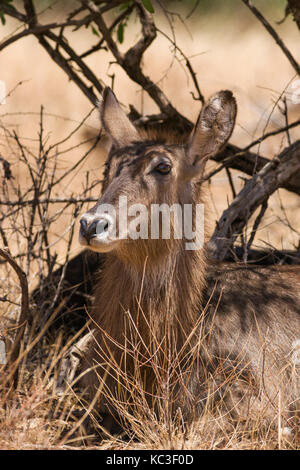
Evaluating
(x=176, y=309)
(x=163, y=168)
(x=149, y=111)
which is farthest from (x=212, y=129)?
(x=149, y=111)

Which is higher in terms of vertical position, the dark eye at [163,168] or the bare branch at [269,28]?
the bare branch at [269,28]

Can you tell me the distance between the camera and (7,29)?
17656 millimetres

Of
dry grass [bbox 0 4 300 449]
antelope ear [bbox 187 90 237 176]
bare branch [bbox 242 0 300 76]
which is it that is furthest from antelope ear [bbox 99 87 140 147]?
bare branch [bbox 242 0 300 76]

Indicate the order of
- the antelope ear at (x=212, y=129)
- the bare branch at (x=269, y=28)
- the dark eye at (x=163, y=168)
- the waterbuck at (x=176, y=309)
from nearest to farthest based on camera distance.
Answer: the waterbuck at (x=176, y=309)
the dark eye at (x=163, y=168)
the antelope ear at (x=212, y=129)
the bare branch at (x=269, y=28)

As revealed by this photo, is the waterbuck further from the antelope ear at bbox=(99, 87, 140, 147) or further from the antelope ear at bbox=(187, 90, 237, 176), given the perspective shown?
the antelope ear at bbox=(99, 87, 140, 147)

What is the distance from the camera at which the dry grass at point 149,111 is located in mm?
4078

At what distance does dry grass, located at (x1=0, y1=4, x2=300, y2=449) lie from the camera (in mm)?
4078

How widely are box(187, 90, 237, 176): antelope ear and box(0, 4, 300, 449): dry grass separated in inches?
60.9

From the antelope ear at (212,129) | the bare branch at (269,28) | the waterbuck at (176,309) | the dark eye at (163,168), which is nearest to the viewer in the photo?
the waterbuck at (176,309)

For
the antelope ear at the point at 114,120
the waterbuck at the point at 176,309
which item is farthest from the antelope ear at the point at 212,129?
the antelope ear at the point at 114,120

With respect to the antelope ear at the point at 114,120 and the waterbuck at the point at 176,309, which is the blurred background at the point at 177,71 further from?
the waterbuck at the point at 176,309

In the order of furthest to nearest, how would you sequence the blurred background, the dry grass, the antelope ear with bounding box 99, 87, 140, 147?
1. the blurred background
2. the antelope ear with bounding box 99, 87, 140, 147
3. the dry grass
